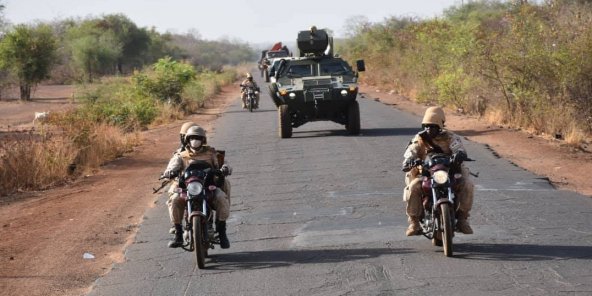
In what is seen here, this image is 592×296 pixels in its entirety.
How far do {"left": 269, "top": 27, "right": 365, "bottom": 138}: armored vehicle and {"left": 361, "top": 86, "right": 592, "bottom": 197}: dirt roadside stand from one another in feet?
9.48

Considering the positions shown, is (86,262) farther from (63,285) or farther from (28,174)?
(28,174)

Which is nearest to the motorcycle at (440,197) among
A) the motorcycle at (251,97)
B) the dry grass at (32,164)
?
the dry grass at (32,164)

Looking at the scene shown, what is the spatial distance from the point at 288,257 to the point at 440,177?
64.0 inches

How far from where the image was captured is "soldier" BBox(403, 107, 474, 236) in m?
8.89

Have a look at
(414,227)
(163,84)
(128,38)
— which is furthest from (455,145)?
(128,38)

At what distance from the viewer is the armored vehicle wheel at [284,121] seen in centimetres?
2209

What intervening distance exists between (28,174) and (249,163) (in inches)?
157

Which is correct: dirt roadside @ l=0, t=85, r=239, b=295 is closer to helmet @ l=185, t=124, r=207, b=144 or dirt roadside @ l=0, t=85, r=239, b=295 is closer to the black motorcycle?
the black motorcycle

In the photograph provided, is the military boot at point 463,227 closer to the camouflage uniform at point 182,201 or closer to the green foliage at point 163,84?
the camouflage uniform at point 182,201

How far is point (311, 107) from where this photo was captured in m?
22.3

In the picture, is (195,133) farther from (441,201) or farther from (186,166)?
(441,201)

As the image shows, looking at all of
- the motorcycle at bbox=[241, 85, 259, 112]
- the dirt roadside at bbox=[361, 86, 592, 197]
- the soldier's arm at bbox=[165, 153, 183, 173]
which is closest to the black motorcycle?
the soldier's arm at bbox=[165, 153, 183, 173]

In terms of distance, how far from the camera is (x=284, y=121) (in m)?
22.2

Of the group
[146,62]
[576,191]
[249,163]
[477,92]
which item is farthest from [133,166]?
[146,62]
